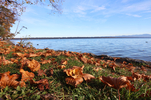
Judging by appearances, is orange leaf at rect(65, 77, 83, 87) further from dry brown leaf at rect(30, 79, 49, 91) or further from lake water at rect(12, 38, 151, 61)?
lake water at rect(12, 38, 151, 61)

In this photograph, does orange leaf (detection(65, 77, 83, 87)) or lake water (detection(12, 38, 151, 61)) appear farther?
lake water (detection(12, 38, 151, 61))

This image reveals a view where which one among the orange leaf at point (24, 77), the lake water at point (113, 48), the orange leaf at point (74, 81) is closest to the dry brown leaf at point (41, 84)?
the orange leaf at point (24, 77)

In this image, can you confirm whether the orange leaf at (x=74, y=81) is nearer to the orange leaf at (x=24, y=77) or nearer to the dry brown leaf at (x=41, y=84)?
the dry brown leaf at (x=41, y=84)

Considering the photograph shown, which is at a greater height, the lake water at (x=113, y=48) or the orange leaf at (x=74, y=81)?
the orange leaf at (x=74, y=81)

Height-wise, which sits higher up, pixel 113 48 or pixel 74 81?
pixel 74 81

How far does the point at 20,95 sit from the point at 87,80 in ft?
3.48

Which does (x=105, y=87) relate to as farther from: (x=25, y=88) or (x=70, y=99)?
(x=25, y=88)

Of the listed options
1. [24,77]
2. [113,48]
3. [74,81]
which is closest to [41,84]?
[24,77]

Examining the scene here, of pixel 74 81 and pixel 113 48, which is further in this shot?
pixel 113 48

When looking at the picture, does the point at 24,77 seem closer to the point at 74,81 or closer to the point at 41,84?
the point at 41,84

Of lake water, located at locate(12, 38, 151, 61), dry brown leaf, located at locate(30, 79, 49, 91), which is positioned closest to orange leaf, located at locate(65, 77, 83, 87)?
dry brown leaf, located at locate(30, 79, 49, 91)

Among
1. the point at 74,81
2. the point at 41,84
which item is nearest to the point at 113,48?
the point at 74,81

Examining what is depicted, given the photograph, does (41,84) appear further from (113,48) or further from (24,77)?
(113,48)

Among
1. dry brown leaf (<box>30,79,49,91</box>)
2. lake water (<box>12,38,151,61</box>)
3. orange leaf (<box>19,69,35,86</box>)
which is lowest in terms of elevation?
lake water (<box>12,38,151,61</box>)
